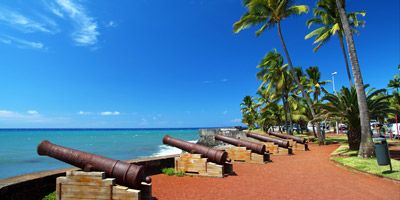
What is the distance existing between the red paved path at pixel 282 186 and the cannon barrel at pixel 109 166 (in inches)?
41.4

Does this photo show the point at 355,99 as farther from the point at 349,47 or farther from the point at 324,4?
the point at 324,4

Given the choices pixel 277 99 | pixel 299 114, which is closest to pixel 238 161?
pixel 277 99

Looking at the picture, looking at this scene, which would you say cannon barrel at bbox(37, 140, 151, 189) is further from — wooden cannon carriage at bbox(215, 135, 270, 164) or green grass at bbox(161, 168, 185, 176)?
wooden cannon carriage at bbox(215, 135, 270, 164)

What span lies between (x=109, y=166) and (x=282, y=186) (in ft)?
14.8

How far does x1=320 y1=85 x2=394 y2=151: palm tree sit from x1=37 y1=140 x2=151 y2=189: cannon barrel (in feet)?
38.3

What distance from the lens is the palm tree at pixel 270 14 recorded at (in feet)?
65.5

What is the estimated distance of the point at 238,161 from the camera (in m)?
12.4

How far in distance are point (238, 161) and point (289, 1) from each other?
13795mm

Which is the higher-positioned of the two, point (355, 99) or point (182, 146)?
point (355, 99)

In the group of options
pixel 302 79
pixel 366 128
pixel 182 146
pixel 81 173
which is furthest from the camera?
pixel 302 79

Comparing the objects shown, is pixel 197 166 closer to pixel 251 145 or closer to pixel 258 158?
pixel 258 158

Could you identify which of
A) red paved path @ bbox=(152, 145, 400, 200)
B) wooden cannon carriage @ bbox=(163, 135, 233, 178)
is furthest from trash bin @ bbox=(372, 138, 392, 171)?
wooden cannon carriage @ bbox=(163, 135, 233, 178)

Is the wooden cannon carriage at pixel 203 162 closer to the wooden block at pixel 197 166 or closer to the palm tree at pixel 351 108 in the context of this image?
the wooden block at pixel 197 166

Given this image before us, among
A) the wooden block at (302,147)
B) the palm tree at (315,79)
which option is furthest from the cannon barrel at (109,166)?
the palm tree at (315,79)
